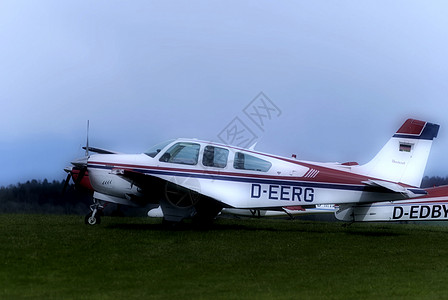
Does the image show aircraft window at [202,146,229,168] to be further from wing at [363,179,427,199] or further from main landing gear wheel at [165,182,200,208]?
wing at [363,179,427,199]

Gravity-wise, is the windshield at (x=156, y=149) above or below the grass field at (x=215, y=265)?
above

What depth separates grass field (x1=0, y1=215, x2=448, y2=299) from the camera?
722 centimetres

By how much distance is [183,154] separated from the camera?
1460 centimetres

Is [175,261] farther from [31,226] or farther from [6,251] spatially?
[31,226]

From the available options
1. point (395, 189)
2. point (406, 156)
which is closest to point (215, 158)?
point (395, 189)

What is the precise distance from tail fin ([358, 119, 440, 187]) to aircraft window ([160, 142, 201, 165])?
4.06 meters

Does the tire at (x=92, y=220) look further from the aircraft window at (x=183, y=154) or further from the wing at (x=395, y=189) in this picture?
the wing at (x=395, y=189)

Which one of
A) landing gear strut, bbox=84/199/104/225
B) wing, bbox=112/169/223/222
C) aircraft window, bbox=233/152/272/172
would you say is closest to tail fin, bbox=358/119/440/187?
aircraft window, bbox=233/152/272/172

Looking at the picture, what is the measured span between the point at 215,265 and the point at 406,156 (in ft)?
23.1

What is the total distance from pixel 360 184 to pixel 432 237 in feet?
6.89

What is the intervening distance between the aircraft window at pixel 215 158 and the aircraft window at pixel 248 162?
0.90 ft

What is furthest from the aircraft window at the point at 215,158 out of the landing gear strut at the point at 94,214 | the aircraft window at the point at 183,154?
the landing gear strut at the point at 94,214

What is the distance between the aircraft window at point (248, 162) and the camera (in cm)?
1436

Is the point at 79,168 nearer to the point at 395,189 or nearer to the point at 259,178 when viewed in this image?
the point at 259,178
